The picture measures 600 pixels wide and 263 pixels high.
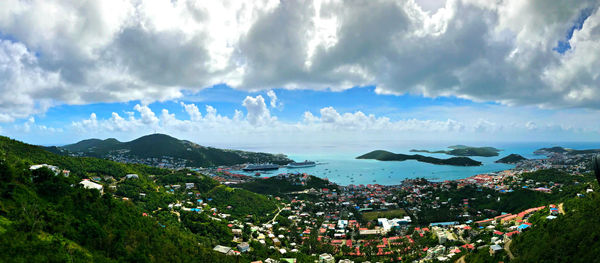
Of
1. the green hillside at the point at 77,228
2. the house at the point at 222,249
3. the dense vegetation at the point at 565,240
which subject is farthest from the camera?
the house at the point at 222,249

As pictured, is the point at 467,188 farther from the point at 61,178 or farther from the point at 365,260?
the point at 61,178

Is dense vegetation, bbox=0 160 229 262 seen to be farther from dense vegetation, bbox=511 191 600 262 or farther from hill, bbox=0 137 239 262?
dense vegetation, bbox=511 191 600 262

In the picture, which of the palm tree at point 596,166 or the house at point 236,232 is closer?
the palm tree at point 596,166

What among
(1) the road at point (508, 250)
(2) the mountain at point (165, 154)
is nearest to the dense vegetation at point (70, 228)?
(1) the road at point (508, 250)

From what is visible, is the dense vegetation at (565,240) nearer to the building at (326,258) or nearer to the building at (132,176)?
the building at (326,258)

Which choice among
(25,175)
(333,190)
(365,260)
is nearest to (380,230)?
(365,260)

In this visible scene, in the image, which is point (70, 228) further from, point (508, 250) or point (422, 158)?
point (422, 158)
